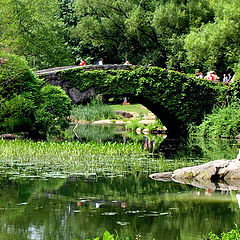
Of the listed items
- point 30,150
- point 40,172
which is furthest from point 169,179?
point 30,150

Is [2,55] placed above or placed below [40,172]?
above

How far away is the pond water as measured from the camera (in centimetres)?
834

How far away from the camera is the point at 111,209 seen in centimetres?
977

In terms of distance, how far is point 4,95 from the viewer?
2505 cm

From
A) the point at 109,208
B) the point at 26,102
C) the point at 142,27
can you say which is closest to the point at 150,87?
the point at 26,102

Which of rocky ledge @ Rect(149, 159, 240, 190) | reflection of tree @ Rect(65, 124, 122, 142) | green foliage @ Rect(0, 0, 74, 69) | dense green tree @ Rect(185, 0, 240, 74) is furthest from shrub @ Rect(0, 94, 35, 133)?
green foliage @ Rect(0, 0, 74, 69)

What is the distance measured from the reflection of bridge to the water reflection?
16948mm

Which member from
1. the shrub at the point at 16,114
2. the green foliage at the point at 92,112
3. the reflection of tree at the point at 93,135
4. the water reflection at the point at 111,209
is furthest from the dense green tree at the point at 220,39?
the water reflection at the point at 111,209

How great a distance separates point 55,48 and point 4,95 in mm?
18095

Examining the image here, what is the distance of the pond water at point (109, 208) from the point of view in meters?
8.34

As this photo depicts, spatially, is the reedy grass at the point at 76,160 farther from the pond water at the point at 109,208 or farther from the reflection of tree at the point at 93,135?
the reflection of tree at the point at 93,135

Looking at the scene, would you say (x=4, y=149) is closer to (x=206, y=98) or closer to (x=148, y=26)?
(x=206, y=98)

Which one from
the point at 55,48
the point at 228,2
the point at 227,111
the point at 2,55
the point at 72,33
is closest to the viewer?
the point at 2,55

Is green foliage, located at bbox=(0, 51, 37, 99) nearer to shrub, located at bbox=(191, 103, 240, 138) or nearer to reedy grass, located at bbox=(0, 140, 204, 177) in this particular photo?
reedy grass, located at bbox=(0, 140, 204, 177)
